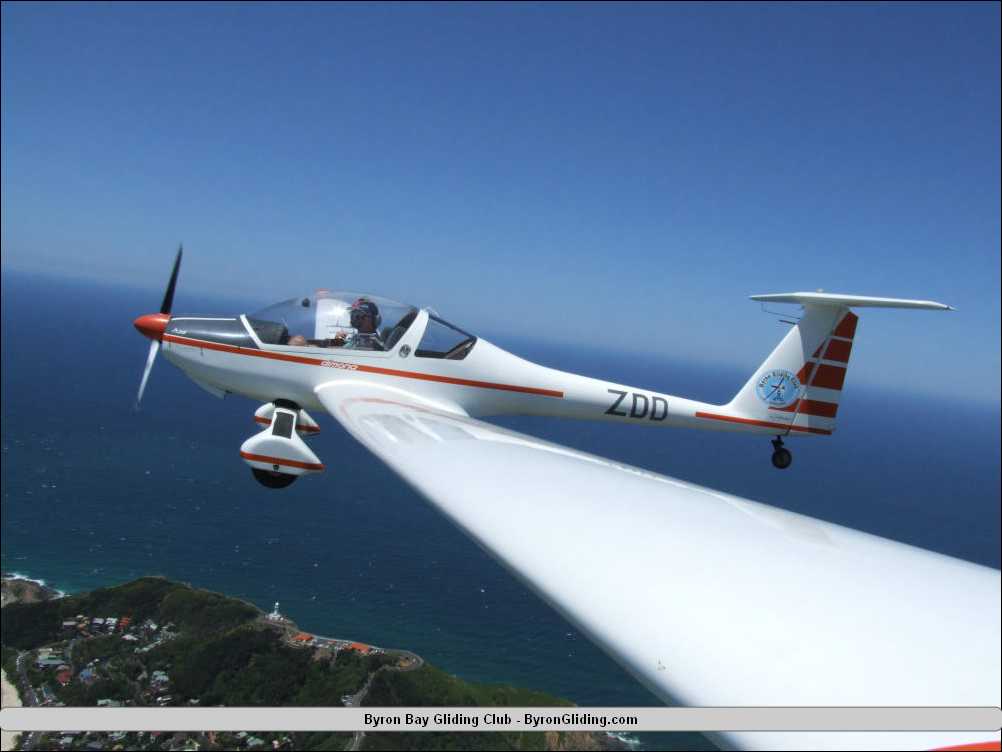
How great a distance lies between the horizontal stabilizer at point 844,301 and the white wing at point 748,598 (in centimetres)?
879

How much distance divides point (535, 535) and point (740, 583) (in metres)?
1.19

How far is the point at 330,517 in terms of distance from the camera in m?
35.3

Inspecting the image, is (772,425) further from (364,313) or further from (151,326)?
(151,326)

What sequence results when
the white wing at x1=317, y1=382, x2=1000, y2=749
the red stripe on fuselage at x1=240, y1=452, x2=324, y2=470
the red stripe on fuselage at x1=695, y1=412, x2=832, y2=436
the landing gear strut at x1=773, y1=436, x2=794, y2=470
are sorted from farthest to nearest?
the landing gear strut at x1=773, y1=436, x2=794, y2=470, the red stripe on fuselage at x1=695, y1=412, x2=832, y2=436, the red stripe on fuselage at x1=240, y1=452, x2=324, y2=470, the white wing at x1=317, y1=382, x2=1000, y2=749

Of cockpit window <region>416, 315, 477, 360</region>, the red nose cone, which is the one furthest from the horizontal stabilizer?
the red nose cone

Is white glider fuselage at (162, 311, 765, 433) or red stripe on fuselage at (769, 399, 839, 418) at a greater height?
red stripe on fuselage at (769, 399, 839, 418)

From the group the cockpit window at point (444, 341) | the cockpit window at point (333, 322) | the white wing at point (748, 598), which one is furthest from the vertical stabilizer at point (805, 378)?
the white wing at point (748, 598)

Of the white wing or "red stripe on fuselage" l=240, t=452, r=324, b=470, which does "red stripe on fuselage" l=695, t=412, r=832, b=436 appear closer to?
the white wing

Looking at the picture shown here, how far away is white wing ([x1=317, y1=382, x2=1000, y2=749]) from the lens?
5.70ft

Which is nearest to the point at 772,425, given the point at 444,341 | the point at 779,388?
the point at 779,388

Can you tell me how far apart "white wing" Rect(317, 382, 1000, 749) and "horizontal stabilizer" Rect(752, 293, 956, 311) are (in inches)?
346

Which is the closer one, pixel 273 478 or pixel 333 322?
pixel 273 478

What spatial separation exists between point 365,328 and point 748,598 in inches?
334

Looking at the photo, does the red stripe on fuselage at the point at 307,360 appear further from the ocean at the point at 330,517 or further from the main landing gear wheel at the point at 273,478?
the main landing gear wheel at the point at 273,478
